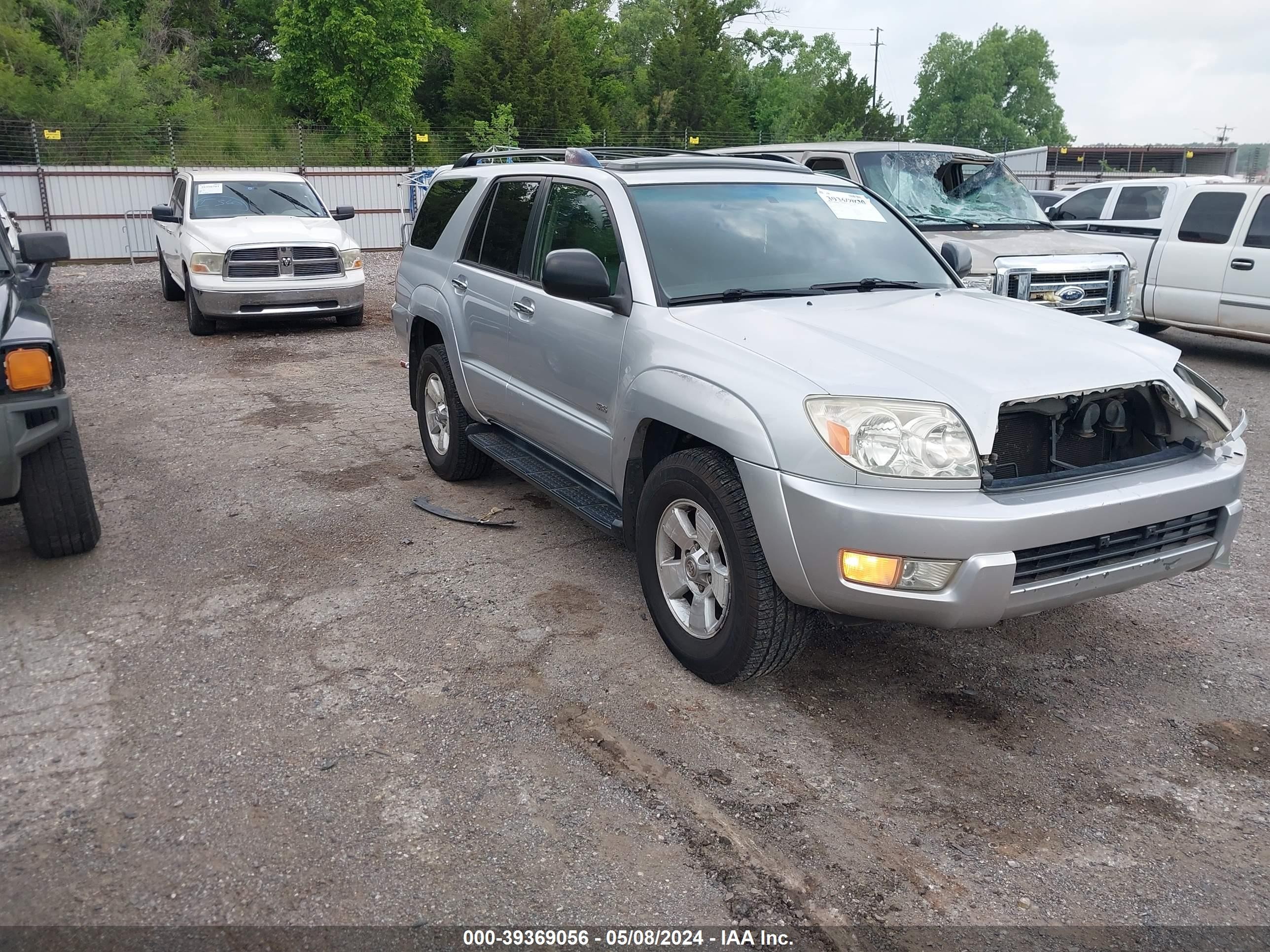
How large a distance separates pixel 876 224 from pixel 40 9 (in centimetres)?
4111

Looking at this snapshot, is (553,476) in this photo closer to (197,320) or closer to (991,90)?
(197,320)

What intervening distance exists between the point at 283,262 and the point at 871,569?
34.5 feet

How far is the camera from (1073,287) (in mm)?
9031

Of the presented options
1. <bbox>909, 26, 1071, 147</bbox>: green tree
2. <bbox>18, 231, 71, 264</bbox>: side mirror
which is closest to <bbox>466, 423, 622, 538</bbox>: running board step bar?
<bbox>18, 231, 71, 264</bbox>: side mirror

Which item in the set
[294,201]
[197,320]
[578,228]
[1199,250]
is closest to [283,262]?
[197,320]

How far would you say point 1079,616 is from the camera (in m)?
4.60

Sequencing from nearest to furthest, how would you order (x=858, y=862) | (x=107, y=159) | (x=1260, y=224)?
1. (x=858, y=862)
2. (x=1260, y=224)
3. (x=107, y=159)

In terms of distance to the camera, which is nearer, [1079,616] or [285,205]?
[1079,616]

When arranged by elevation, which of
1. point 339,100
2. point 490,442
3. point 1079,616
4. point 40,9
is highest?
point 40,9

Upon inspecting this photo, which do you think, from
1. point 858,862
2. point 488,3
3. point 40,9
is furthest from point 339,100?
point 858,862

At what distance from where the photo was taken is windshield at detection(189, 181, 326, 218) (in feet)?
42.3

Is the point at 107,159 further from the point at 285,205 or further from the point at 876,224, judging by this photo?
the point at 876,224

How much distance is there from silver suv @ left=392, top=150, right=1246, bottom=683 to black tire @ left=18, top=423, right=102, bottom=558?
2059mm

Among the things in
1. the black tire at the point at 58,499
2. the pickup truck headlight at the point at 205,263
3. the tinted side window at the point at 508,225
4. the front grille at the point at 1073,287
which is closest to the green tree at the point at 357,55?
the pickup truck headlight at the point at 205,263
